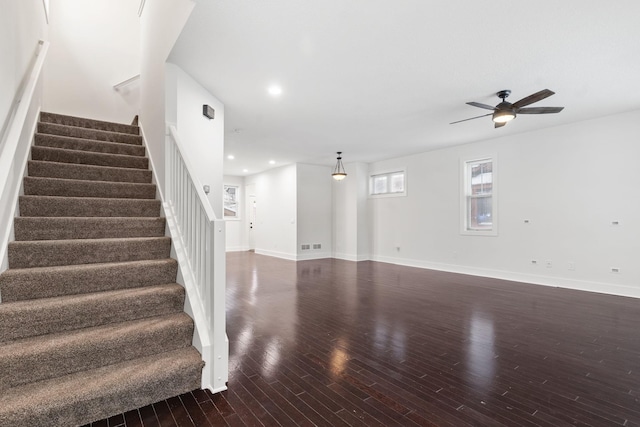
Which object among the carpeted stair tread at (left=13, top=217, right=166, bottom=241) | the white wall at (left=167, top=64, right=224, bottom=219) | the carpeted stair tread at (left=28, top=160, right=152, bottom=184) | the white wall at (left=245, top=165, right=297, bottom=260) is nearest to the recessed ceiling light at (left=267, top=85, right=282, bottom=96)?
the white wall at (left=167, top=64, right=224, bottom=219)

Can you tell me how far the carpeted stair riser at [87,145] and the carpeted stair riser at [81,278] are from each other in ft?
7.00

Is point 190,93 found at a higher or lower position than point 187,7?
lower

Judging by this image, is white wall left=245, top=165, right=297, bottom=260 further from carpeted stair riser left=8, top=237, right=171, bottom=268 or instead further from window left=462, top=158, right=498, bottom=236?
carpeted stair riser left=8, top=237, right=171, bottom=268

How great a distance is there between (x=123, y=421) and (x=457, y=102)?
4935 mm

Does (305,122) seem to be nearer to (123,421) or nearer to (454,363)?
(454,363)

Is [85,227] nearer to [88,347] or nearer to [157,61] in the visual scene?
[88,347]

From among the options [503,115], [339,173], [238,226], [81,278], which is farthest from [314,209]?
[81,278]

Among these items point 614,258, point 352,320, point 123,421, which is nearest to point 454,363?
point 352,320

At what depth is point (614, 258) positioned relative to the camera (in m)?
4.96

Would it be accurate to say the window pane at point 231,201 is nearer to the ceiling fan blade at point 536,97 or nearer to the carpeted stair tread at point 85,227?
the carpeted stair tread at point 85,227

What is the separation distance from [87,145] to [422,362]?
15.0 feet

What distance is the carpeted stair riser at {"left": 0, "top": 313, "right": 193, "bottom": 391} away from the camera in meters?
1.76

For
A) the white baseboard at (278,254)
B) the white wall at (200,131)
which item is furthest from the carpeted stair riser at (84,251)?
the white baseboard at (278,254)

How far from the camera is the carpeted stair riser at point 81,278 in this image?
211 cm
